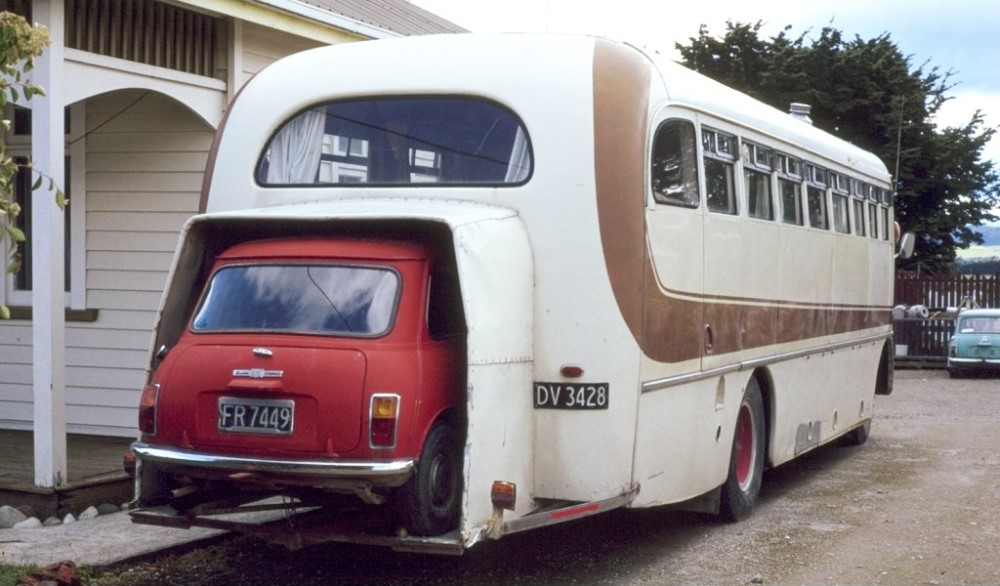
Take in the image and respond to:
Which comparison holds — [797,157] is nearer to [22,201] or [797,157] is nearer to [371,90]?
[371,90]

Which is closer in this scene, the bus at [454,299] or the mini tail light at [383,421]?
the mini tail light at [383,421]

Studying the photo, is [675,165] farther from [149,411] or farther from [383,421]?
[149,411]

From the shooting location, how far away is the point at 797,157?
1158 cm

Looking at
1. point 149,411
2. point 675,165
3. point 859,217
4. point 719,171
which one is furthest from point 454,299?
point 859,217

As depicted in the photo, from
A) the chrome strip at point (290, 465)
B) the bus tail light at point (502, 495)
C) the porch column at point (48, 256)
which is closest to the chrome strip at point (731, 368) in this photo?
the bus tail light at point (502, 495)

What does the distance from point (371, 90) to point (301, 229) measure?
1307mm

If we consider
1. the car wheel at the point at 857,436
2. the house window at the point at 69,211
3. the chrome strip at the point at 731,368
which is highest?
the house window at the point at 69,211

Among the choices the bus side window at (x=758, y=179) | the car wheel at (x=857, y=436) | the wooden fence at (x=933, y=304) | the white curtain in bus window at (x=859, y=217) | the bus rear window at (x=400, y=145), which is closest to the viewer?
the bus rear window at (x=400, y=145)

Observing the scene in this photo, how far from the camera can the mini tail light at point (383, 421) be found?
6.68 m

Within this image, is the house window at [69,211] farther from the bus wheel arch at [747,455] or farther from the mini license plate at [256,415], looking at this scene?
the bus wheel arch at [747,455]

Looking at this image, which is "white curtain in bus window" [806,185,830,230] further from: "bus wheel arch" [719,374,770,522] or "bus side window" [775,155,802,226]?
"bus wheel arch" [719,374,770,522]

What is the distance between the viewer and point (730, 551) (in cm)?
905

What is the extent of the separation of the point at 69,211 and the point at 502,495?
6.48 meters

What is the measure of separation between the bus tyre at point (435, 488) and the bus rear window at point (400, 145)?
5.51 ft
